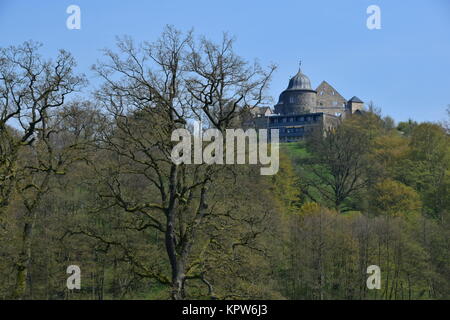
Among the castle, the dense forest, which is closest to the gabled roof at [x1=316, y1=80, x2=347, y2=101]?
the castle

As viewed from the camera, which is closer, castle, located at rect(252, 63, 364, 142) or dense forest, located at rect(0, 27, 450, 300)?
dense forest, located at rect(0, 27, 450, 300)

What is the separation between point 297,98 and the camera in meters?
117

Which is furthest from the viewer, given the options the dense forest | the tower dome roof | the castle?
the tower dome roof

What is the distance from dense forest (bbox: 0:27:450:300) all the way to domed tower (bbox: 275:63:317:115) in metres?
48.7

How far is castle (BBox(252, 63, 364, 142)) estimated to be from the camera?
104 meters

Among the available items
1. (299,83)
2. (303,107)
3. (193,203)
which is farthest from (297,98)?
(193,203)

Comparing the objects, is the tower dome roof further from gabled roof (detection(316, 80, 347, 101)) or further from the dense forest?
the dense forest

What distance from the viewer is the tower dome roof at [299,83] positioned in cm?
11862

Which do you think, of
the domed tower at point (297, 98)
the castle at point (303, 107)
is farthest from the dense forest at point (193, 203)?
the domed tower at point (297, 98)

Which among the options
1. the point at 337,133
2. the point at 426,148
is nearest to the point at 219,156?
the point at 426,148
